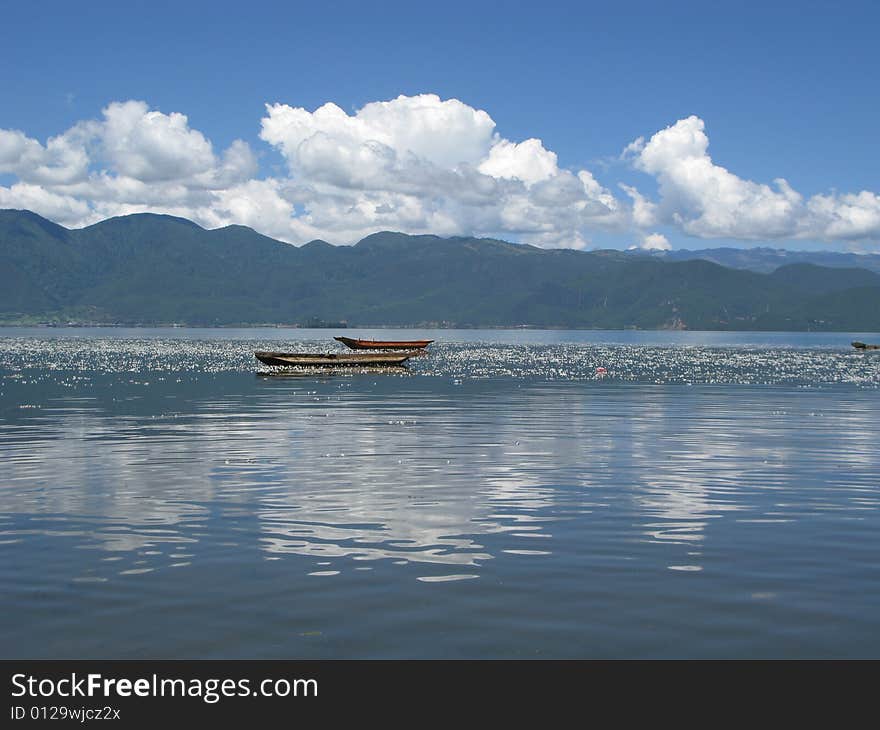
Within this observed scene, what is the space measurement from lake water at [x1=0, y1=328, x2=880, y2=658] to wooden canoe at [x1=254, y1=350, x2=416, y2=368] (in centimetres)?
5002

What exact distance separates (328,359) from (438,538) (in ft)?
272

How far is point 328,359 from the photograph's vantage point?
10294 cm

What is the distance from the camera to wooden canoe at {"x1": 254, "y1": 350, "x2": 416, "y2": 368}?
9894 cm

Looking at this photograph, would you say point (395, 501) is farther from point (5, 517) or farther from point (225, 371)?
point (225, 371)

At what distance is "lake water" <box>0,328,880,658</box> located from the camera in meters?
14.3

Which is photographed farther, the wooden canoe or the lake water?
the wooden canoe

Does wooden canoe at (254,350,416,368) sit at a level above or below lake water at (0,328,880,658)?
above

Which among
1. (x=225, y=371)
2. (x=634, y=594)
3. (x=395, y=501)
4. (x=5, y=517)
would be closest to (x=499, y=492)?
(x=395, y=501)

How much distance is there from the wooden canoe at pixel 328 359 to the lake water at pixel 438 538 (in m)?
50.0

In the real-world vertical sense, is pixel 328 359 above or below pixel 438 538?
above

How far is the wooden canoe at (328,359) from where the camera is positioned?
98938 mm
